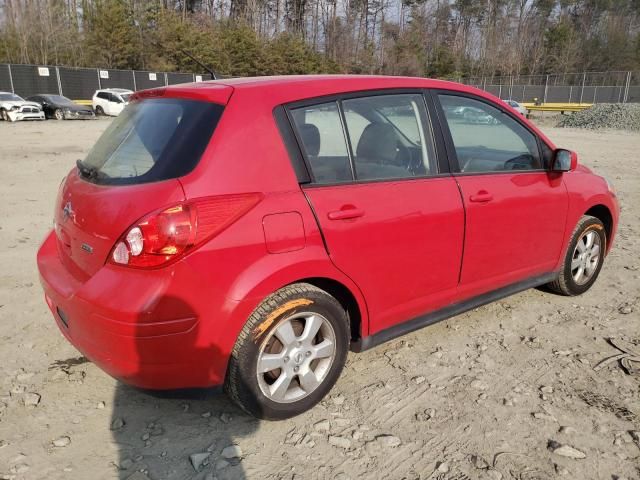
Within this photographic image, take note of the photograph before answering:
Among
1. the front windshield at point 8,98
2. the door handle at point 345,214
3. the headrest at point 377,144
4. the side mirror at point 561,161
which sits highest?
the headrest at point 377,144

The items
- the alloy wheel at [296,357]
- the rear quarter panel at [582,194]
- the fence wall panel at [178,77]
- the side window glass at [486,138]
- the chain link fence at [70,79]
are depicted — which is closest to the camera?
the alloy wheel at [296,357]

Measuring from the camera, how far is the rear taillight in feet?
7.66

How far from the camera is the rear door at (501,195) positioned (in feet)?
11.1

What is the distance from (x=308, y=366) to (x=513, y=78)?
2170 inches

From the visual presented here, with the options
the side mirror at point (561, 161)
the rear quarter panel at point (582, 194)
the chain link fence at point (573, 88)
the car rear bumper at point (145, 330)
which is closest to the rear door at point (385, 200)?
the car rear bumper at point (145, 330)

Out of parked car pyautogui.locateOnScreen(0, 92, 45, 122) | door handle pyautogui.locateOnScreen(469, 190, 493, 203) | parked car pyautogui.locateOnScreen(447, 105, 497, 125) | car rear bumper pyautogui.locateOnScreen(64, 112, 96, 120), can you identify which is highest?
parked car pyautogui.locateOnScreen(447, 105, 497, 125)

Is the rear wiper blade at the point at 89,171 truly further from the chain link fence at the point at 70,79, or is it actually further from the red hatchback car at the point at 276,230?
the chain link fence at the point at 70,79

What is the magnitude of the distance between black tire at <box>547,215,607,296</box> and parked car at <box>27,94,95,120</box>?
2834cm

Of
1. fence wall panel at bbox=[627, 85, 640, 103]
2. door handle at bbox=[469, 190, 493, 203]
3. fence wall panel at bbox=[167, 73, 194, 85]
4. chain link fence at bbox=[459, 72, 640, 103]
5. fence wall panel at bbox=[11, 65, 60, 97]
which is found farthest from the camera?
chain link fence at bbox=[459, 72, 640, 103]

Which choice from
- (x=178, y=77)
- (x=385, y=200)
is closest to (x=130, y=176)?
(x=385, y=200)

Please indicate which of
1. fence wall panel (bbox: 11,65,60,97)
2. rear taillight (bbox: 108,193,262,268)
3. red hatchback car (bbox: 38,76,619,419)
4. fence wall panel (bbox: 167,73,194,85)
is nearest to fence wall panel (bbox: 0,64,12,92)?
fence wall panel (bbox: 11,65,60,97)

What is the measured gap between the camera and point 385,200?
2.93 meters

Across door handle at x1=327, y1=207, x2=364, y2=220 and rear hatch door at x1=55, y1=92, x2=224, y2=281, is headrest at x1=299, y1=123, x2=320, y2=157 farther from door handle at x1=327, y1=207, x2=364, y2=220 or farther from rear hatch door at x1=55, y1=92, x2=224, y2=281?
rear hatch door at x1=55, y1=92, x2=224, y2=281

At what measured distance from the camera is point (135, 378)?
2.45 m
